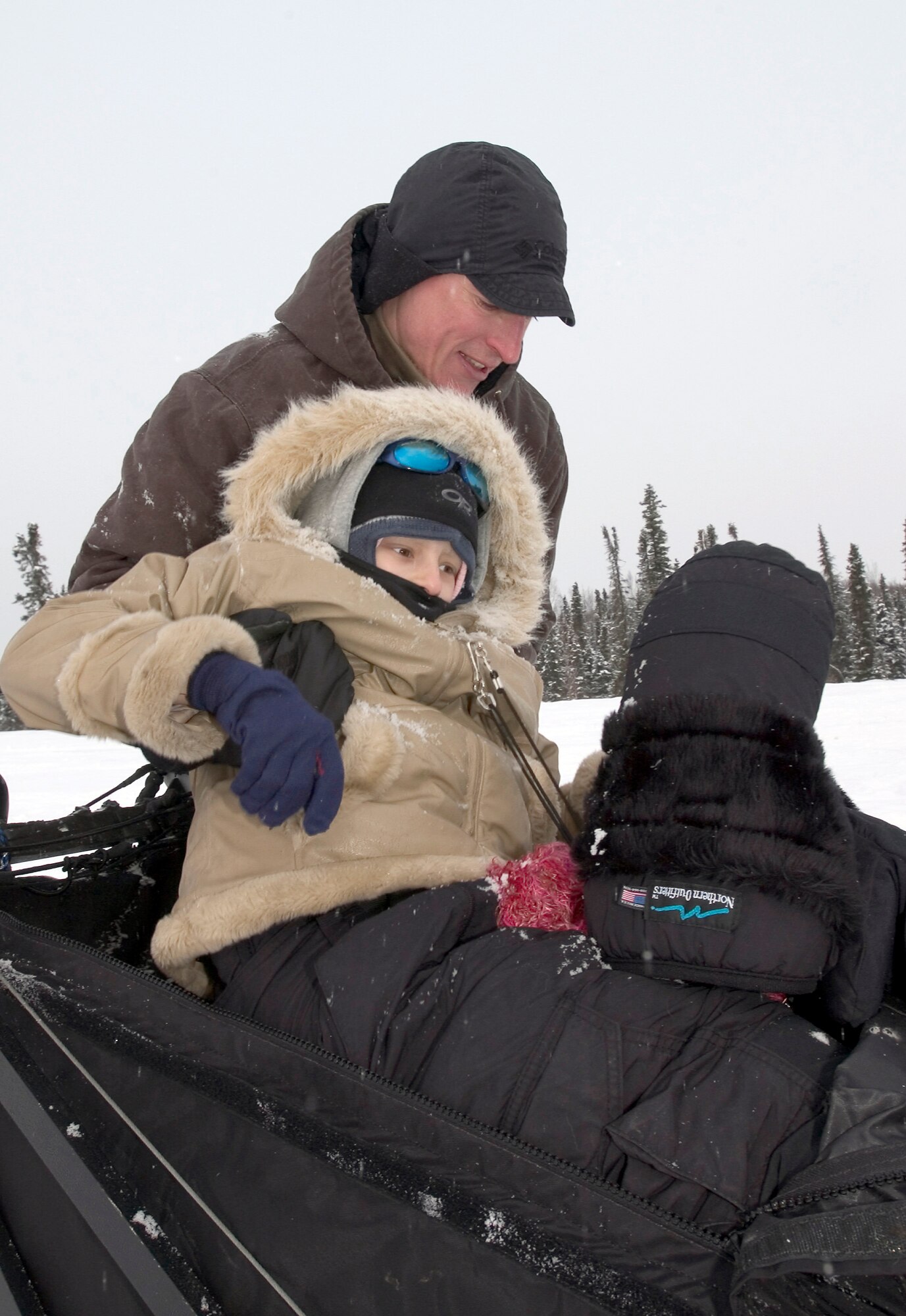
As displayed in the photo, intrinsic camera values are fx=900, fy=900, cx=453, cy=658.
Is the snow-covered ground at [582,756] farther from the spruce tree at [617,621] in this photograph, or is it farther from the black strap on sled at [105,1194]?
the spruce tree at [617,621]

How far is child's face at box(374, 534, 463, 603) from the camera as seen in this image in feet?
6.44

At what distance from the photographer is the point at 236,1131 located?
105 centimetres

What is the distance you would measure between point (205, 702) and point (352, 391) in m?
0.87

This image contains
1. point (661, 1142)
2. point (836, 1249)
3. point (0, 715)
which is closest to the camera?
point (836, 1249)

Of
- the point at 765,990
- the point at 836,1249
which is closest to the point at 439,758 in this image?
the point at 765,990

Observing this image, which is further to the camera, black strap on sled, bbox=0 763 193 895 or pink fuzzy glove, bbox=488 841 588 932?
black strap on sled, bbox=0 763 193 895

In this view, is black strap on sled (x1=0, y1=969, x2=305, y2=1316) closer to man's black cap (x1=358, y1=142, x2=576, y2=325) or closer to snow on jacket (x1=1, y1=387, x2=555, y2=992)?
snow on jacket (x1=1, y1=387, x2=555, y2=992)

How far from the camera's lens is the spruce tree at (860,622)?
3581 cm

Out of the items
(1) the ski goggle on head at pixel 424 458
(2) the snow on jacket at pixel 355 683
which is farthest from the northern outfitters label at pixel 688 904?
(1) the ski goggle on head at pixel 424 458

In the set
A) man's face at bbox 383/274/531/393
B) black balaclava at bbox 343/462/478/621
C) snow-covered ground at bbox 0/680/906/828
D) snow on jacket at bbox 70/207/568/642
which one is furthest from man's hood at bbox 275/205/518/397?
snow-covered ground at bbox 0/680/906/828

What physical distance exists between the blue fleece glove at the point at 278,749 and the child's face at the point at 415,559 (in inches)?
22.6

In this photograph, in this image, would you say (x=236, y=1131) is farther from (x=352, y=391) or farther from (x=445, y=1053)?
(x=352, y=391)

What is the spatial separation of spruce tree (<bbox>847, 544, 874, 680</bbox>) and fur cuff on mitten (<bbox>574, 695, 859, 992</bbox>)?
37494mm

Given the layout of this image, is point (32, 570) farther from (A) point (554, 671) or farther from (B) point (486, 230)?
(B) point (486, 230)
